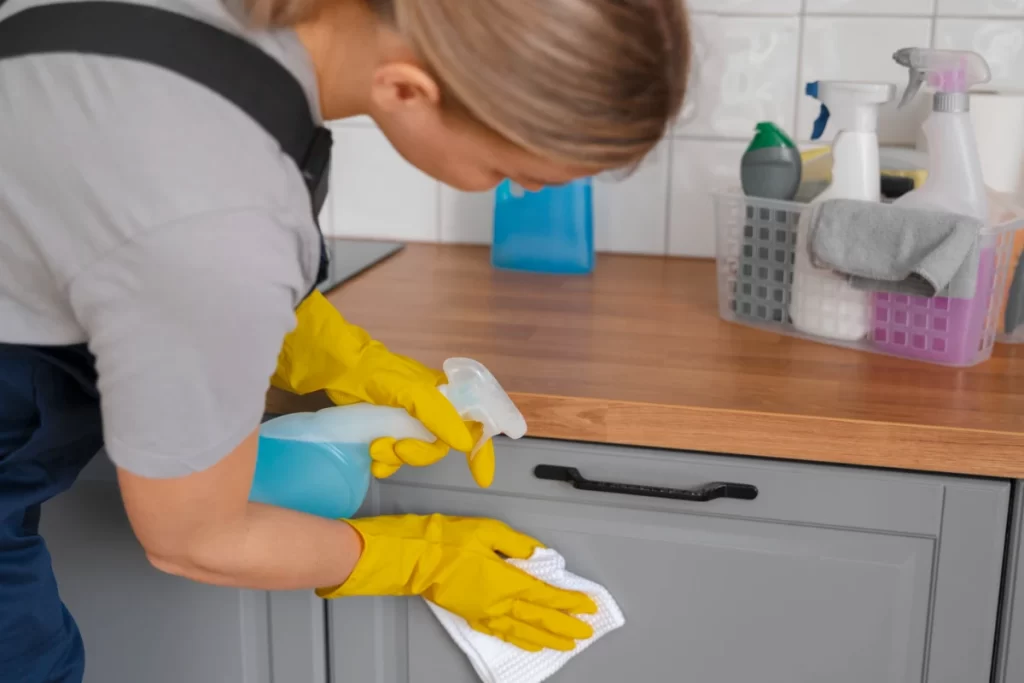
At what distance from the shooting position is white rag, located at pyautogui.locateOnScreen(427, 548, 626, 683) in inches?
38.4

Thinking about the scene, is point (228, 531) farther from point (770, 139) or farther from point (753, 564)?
point (770, 139)

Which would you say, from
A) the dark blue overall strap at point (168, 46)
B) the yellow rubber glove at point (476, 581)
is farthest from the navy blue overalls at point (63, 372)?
the yellow rubber glove at point (476, 581)

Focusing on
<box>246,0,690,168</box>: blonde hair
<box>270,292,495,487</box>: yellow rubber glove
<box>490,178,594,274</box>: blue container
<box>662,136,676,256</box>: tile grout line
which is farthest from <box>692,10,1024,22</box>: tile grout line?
<box>246,0,690,168</box>: blonde hair

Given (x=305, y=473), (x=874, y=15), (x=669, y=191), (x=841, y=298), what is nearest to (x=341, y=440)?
(x=305, y=473)

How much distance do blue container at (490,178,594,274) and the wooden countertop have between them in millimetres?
112

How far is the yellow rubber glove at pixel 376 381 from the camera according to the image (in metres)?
0.88

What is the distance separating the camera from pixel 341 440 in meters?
0.90

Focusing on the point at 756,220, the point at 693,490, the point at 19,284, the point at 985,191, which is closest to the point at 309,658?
the point at 693,490

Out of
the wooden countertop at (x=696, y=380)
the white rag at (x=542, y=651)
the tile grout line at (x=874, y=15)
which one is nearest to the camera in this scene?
the wooden countertop at (x=696, y=380)

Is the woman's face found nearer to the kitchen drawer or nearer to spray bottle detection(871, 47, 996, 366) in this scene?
the kitchen drawer

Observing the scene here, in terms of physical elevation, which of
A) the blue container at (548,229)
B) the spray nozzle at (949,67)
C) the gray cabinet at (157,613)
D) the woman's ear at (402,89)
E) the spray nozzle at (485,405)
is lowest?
the gray cabinet at (157,613)

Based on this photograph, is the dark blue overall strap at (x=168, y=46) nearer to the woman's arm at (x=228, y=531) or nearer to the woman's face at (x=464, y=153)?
the woman's face at (x=464, y=153)

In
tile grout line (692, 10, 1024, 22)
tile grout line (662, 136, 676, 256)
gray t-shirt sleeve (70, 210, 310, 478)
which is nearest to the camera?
gray t-shirt sleeve (70, 210, 310, 478)

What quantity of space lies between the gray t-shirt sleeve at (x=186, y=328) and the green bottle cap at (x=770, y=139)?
69 centimetres
